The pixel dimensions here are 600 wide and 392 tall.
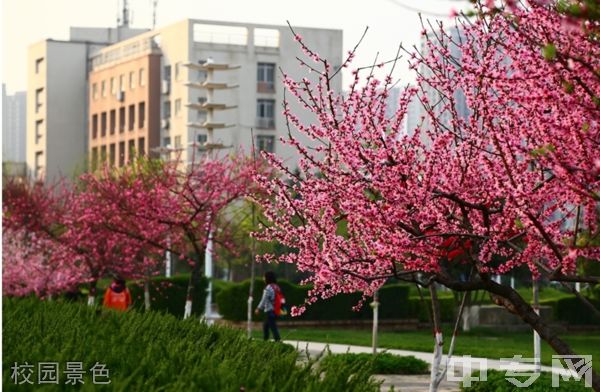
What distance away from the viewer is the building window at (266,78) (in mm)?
96938

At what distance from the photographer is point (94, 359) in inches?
412

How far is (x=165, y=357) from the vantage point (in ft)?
35.4

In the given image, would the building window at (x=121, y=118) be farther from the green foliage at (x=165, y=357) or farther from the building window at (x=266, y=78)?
the green foliage at (x=165, y=357)

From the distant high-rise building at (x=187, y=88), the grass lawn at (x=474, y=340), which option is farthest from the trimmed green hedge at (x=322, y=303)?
the distant high-rise building at (x=187, y=88)

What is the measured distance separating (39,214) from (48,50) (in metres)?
72.6

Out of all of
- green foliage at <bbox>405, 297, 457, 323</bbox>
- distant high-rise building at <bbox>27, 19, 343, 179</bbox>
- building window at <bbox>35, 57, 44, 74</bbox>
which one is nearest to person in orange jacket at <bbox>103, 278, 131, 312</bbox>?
green foliage at <bbox>405, 297, 457, 323</bbox>

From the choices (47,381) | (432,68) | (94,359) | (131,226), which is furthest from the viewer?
(131,226)

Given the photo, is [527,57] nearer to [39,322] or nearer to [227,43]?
[39,322]

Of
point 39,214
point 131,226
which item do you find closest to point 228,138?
point 39,214

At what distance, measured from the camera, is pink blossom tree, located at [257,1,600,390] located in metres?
9.60

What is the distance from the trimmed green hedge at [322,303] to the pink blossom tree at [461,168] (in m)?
28.1

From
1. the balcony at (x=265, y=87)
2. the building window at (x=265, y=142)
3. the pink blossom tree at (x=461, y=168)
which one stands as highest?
the balcony at (x=265, y=87)

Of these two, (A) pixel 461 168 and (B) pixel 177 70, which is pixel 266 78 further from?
(A) pixel 461 168

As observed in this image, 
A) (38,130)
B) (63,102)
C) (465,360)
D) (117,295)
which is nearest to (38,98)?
(38,130)
